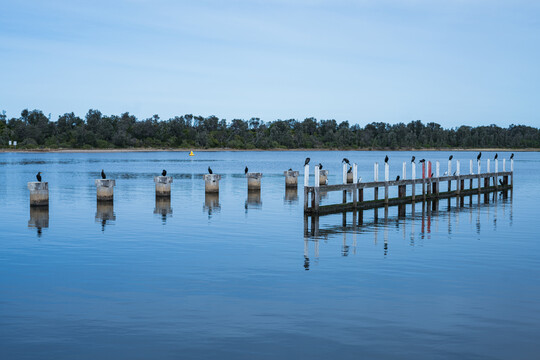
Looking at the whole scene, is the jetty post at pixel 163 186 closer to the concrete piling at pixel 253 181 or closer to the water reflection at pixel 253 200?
the water reflection at pixel 253 200

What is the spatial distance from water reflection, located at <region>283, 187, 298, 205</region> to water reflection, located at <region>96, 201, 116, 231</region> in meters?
11.3

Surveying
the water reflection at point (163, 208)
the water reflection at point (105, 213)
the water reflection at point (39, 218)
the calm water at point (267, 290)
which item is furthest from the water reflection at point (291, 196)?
the water reflection at point (39, 218)

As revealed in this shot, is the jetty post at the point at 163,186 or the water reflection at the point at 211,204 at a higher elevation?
the jetty post at the point at 163,186

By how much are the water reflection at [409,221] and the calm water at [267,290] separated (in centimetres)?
23

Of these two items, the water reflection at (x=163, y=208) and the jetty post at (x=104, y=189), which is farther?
the jetty post at (x=104, y=189)

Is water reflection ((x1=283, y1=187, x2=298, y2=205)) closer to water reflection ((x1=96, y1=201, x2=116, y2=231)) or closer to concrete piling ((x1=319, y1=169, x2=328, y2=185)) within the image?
concrete piling ((x1=319, y1=169, x2=328, y2=185))

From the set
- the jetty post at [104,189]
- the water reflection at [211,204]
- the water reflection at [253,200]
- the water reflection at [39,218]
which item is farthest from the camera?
the water reflection at [253,200]

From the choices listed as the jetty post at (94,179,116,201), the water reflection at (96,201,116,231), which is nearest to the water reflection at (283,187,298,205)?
the jetty post at (94,179,116,201)

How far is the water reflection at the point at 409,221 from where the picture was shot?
24359 mm

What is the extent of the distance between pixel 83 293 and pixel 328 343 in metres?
6.57

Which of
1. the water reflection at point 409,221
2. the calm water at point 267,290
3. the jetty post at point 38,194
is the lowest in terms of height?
the calm water at point 267,290

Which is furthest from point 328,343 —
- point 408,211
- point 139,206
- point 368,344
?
point 139,206

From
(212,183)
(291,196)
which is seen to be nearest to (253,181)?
(291,196)

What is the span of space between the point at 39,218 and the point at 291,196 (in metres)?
19.5
